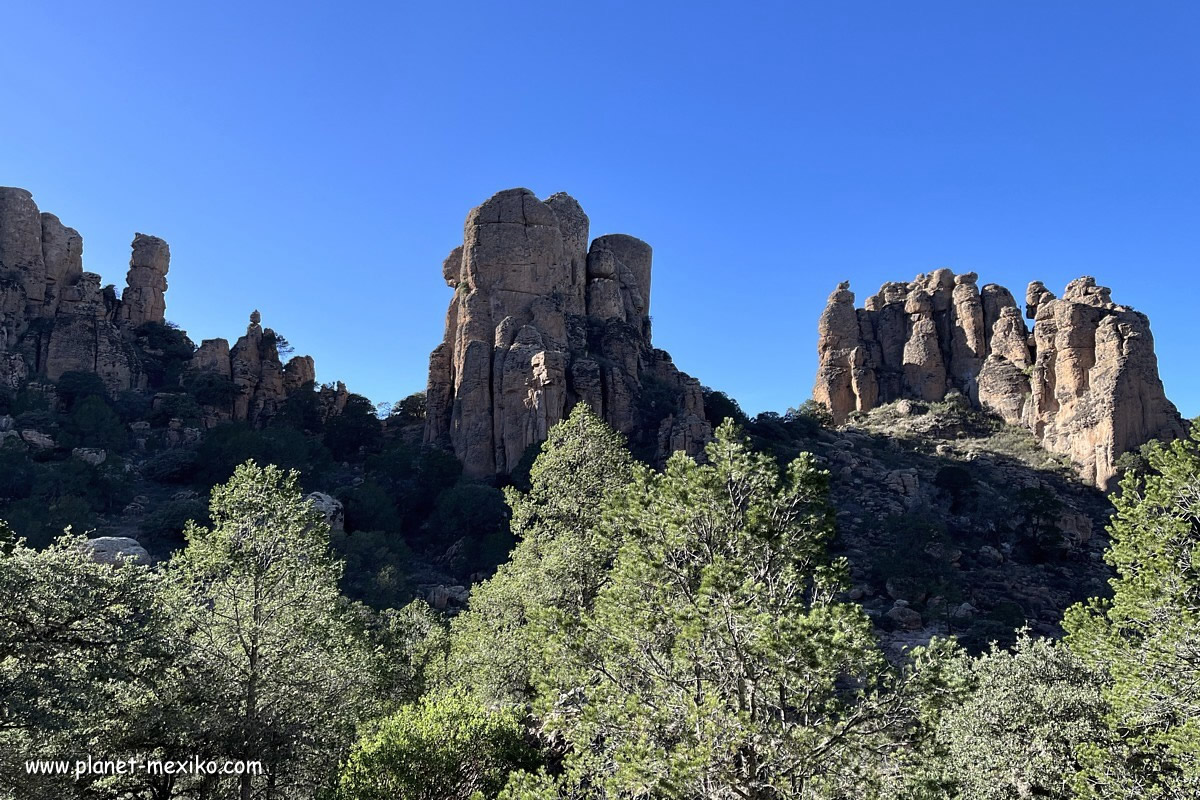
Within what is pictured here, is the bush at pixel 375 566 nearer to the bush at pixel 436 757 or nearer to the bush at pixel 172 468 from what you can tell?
the bush at pixel 172 468

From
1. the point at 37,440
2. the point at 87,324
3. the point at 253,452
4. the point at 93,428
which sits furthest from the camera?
the point at 87,324

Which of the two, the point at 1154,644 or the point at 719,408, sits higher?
the point at 719,408

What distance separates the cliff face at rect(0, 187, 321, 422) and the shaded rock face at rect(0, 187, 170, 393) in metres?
0.08

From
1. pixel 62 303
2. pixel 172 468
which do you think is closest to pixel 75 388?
pixel 62 303

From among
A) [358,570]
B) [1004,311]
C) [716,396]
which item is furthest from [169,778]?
[1004,311]

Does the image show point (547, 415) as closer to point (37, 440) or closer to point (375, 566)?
point (375, 566)

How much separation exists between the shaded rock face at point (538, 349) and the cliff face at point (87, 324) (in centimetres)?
1717

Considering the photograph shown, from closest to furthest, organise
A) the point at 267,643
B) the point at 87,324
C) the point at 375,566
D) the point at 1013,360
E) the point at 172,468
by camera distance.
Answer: the point at 267,643 < the point at 375,566 < the point at 172,468 < the point at 87,324 < the point at 1013,360

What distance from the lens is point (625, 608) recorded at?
535 inches

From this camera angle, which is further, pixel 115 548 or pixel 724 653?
pixel 115 548

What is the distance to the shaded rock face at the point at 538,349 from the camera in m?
56.9

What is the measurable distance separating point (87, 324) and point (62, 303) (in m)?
5.65

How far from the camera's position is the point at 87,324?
67.8m

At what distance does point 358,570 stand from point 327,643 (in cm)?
2692
